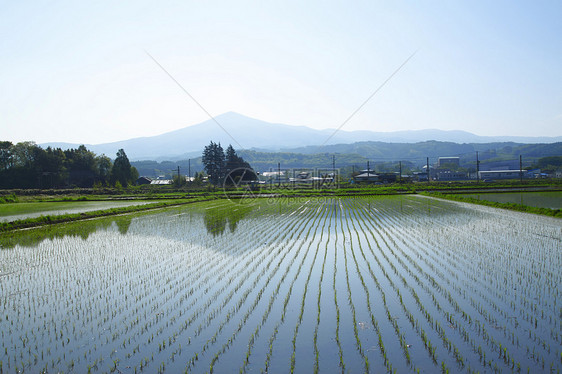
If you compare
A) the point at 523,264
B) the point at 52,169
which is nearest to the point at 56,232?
the point at 523,264

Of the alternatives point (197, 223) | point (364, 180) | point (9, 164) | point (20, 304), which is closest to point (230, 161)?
point (364, 180)

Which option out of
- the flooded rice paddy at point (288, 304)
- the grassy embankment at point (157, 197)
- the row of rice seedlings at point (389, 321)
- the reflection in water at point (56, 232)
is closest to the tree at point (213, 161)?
the grassy embankment at point (157, 197)

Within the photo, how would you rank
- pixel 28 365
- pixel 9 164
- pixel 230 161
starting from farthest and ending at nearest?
pixel 230 161 → pixel 9 164 → pixel 28 365

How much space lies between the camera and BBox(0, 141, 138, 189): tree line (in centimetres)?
4327

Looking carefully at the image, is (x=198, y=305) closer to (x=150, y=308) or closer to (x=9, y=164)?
(x=150, y=308)

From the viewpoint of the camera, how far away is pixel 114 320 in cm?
491

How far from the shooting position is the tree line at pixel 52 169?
43.3 meters

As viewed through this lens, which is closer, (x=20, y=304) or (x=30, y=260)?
(x=20, y=304)

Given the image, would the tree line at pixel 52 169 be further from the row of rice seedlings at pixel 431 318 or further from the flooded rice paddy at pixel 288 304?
the row of rice seedlings at pixel 431 318

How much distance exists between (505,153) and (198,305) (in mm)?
165900

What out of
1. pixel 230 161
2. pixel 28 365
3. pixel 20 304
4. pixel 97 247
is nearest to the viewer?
pixel 28 365

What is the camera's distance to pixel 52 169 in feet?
148

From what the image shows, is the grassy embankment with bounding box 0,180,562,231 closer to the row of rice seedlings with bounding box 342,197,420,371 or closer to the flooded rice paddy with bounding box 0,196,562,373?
the flooded rice paddy with bounding box 0,196,562,373

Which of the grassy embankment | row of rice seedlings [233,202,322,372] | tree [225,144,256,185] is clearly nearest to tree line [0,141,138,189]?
the grassy embankment
